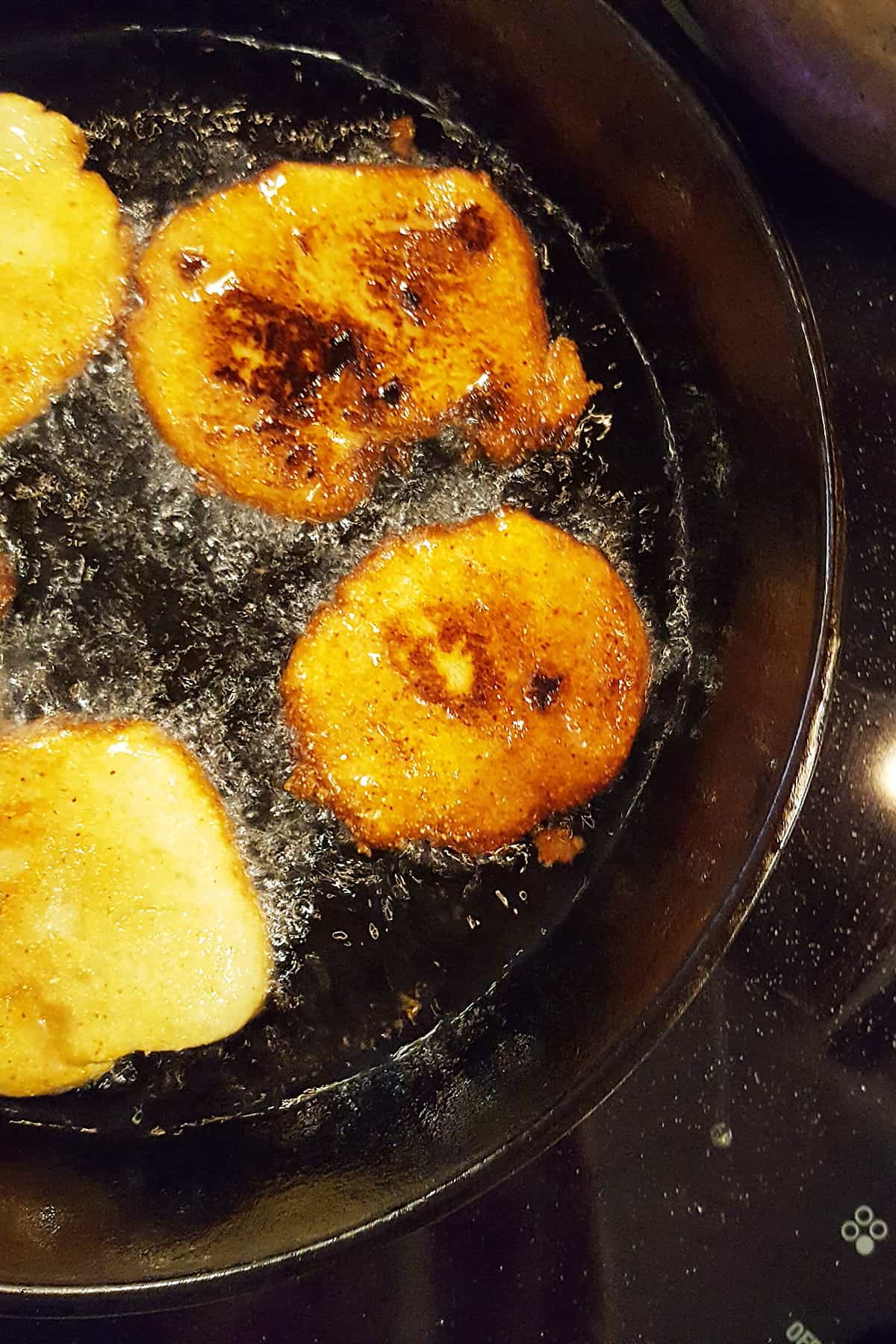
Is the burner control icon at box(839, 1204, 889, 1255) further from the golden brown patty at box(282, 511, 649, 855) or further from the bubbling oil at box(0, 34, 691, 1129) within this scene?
→ the golden brown patty at box(282, 511, 649, 855)

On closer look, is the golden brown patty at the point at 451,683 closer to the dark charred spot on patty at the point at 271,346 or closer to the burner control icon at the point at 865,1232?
the dark charred spot on patty at the point at 271,346

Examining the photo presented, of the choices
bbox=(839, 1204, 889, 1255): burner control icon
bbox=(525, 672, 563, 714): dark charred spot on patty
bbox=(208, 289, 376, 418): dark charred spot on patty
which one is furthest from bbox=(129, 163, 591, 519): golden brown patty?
bbox=(839, 1204, 889, 1255): burner control icon

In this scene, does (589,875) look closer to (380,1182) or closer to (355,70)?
(380,1182)

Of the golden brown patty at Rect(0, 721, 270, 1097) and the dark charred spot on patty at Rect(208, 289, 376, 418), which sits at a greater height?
the dark charred spot on patty at Rect(208, 289, 376, 418)

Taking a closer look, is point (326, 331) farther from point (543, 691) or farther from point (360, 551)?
point (543, 691)

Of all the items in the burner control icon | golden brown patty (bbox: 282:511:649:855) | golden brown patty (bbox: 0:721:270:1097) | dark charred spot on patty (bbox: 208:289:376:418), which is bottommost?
golden brown patty (bbox: 0:721:270:1097)

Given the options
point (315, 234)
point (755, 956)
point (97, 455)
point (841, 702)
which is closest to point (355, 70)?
point (315, 234)

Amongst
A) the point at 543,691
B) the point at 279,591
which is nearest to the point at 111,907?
the point at 279,591
